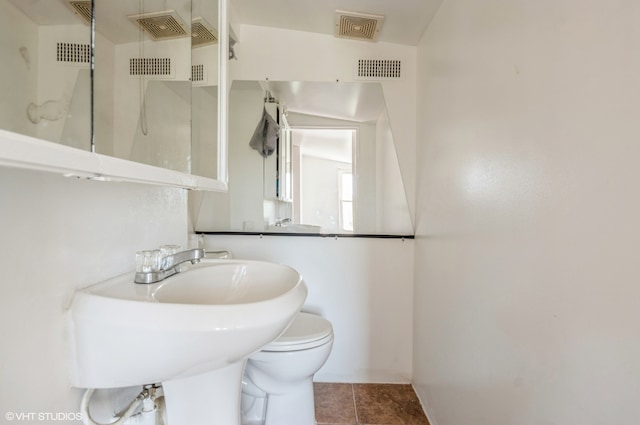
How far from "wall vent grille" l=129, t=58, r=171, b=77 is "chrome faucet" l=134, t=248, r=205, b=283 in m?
0.49

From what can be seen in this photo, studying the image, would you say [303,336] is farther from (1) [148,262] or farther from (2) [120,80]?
(2) [120,80]

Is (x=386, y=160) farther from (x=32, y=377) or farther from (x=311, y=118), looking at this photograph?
(x=32, y=377)

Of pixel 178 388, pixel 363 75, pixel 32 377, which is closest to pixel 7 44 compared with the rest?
pixel 32 377

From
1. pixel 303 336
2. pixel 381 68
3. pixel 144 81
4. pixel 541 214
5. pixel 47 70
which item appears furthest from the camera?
pixel 381 68

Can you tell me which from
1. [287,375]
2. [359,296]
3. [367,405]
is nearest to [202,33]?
[287,375]

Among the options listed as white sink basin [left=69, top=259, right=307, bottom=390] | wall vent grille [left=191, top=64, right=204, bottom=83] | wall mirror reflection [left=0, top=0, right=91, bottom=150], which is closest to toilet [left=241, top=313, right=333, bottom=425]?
white sink basin [left=69, top=259, right=307, bottom=390]

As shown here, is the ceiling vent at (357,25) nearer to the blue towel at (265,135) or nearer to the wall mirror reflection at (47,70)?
the blue towel at (265,135)

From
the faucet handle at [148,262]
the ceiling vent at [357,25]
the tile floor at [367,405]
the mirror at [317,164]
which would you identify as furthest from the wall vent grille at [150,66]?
the tile floor at [367,405]

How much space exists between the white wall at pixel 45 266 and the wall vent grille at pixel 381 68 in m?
1.51

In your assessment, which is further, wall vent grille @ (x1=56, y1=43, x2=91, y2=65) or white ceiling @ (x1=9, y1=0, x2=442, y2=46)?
white ceiling @ (x1=9, y1=0, x2=442, y2=46)

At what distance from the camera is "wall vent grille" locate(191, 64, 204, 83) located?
1069mm

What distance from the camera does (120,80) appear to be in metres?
0.68

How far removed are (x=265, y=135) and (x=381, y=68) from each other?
82 cm

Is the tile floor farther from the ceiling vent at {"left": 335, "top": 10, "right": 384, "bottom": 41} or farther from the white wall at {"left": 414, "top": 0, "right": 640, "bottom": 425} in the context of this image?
the ceiling vent at {"left": 335, "top": 10, "right": 384, "bottom": 41}
